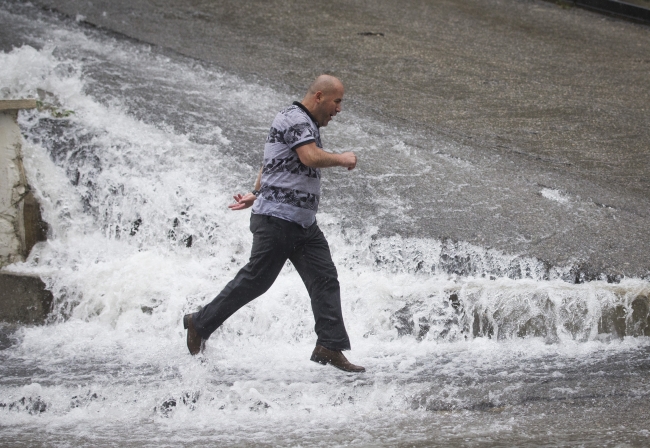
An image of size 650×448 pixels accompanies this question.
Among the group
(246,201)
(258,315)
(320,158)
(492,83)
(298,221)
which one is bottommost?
(258,315)

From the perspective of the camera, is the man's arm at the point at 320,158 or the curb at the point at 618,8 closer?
the man's arm at the point at 320,158

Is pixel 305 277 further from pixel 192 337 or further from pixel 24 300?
pixel 24 300

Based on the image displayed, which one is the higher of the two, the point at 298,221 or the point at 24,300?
the point at 298,221

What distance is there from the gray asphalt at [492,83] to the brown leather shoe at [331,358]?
5.62 ft

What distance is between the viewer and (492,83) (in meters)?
9.20

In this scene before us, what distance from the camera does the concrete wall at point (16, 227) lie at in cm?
620

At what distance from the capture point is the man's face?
4.62m

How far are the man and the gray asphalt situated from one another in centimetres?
169

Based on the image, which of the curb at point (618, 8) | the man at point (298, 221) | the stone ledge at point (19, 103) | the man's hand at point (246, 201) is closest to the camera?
the man at point (298, 221)

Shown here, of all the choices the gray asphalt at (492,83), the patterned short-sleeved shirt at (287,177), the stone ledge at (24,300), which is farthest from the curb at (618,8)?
the stone ledge at (24,300)

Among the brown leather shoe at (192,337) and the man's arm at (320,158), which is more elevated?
the man's arm at (320,158)

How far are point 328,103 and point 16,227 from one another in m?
3.12

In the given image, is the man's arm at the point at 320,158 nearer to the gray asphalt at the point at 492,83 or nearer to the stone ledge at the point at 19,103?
the gray asphalt at the point at 492,83

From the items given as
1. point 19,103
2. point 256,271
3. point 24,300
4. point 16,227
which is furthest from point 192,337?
point 19,103
